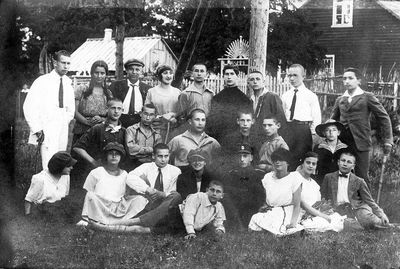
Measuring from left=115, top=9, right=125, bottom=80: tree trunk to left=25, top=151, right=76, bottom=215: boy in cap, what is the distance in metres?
1.32

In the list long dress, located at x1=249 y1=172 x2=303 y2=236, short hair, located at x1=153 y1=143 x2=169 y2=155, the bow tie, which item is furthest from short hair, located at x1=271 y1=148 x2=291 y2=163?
the bow tie

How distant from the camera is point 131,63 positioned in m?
6.50

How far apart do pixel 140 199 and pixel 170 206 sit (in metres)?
0.30

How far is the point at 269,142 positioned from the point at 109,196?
1587mm

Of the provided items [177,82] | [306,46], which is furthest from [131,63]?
[306,46]

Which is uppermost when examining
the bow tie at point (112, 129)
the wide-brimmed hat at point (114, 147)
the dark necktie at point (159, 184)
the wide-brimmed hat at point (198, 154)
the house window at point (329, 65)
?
the house window at point (329, 65)

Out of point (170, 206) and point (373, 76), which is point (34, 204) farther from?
point (373, 76)

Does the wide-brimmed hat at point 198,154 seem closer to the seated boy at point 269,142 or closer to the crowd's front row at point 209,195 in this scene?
the crowd's front row at point 209,195

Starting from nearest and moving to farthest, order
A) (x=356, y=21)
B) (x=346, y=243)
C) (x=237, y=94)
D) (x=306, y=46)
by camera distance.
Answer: (x=346, y=243) < (x=237, y=94) < (x=356, y=21) < (x=306, y=46)

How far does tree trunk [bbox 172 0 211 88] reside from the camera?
6801 mm

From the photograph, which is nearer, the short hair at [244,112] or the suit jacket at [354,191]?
the suit jacket at [354,191]

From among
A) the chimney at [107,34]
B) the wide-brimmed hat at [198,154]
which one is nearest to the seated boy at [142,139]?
the wide-brimmed hat at [198,154]

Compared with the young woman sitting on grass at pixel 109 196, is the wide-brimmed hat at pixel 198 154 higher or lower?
higher

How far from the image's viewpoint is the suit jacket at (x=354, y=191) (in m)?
5.94
